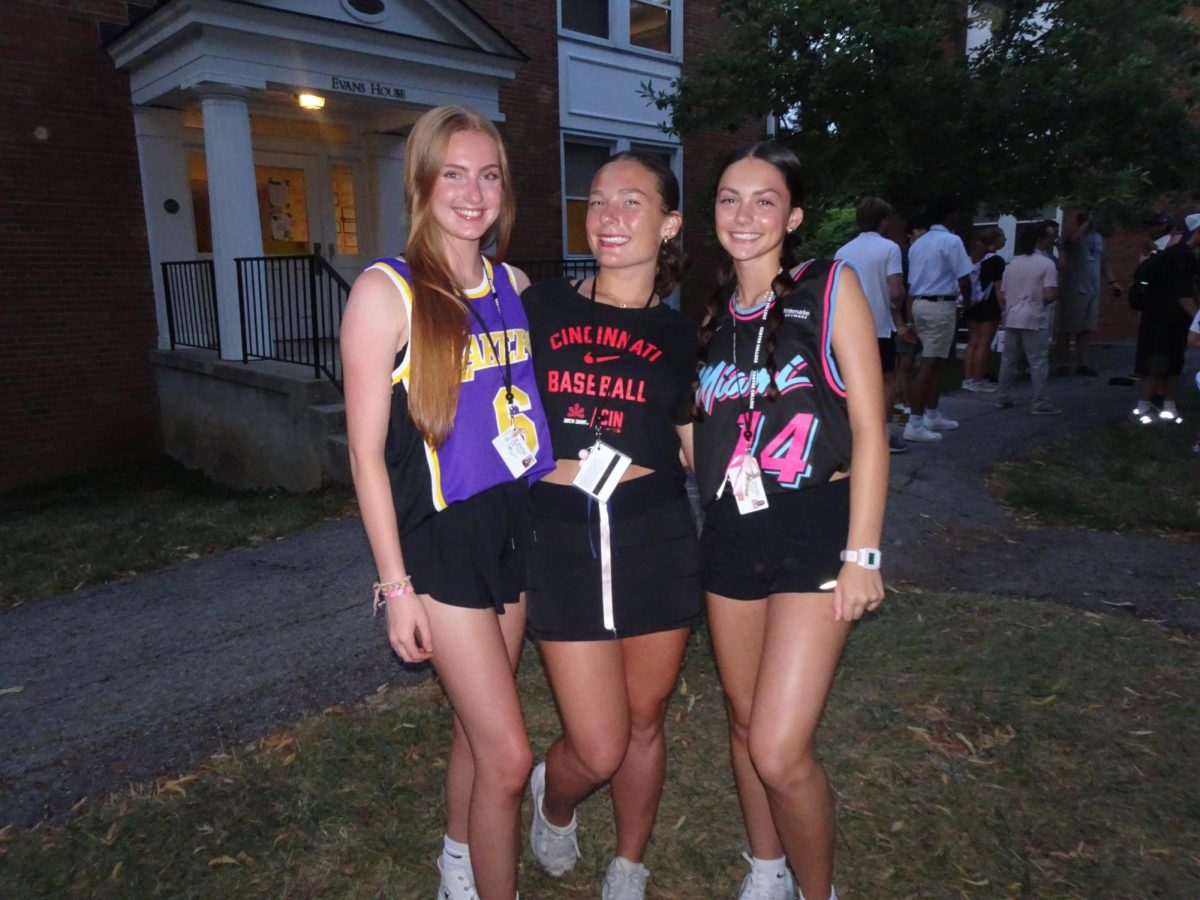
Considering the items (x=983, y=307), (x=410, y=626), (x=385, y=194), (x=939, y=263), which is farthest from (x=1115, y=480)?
(x=385, y=194)

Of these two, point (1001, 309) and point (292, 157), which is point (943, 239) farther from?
point (292, 157)

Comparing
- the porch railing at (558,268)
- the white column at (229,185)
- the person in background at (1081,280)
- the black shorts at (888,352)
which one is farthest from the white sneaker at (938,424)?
the white column at (229,185)

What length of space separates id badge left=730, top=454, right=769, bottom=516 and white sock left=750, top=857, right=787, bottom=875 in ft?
3.49

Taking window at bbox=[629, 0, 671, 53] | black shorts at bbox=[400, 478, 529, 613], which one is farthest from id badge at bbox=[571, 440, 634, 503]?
window at bbox=[629, 0, 671, 53]

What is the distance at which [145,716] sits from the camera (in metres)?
3.85

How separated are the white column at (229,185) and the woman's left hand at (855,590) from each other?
7947mm

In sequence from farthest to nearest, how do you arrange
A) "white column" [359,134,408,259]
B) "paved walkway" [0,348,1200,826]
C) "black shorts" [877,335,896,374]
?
1. "white column" [359,134,408,259]
2. "black shorts" [877,335,896,374]
3. "paved walkway" [0,348,1200,826]

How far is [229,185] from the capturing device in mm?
8641

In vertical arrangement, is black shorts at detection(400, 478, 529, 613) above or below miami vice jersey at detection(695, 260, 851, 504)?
below

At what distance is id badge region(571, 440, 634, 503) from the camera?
236 cm

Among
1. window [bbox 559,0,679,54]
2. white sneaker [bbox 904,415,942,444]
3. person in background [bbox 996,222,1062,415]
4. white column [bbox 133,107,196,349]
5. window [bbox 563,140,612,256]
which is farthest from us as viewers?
window [bbox 563,140,612,256]

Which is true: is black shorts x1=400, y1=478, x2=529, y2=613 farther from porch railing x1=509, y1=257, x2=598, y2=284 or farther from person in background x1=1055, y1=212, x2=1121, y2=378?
person in background x1=1055, y1=212, x2=1121, y2=378

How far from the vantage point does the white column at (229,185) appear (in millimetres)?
8562

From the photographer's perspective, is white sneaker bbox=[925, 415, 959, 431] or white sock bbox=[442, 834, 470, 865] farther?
white sneaker bbox=[925, 415, 959, 431]
